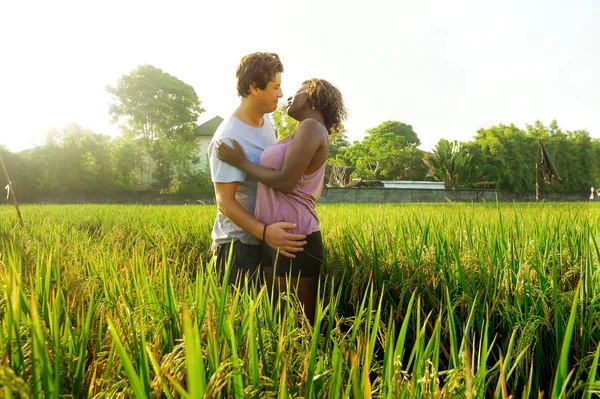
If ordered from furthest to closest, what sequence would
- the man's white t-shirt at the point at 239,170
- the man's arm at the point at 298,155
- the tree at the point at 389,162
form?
the tree at the point at 389,162 < the man's white t-shirt at the point at 239,170 < the man's arm at the point at 298,155

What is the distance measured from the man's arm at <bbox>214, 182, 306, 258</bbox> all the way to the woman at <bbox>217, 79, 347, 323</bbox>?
49mm

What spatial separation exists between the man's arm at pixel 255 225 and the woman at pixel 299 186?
0.16 ft

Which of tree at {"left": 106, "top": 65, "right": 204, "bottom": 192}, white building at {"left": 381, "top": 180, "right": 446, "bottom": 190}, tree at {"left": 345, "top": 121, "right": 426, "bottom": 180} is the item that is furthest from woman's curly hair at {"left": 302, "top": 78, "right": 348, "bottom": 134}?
tree at {"left": 345, "top": 121, "right": 426, "bottom": 180}

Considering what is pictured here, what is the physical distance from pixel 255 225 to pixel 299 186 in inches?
9.1

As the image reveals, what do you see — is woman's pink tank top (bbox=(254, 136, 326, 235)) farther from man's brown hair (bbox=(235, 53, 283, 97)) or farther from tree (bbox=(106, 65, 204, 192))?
tree (bbox=(106, 65, 204, 192))

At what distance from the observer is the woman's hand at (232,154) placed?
5.67 feet

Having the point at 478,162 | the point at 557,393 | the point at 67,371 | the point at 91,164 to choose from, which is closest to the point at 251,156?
the point at 67,371

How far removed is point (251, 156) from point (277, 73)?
36 cm

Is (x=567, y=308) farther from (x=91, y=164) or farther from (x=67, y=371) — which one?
(x=91, y=164)

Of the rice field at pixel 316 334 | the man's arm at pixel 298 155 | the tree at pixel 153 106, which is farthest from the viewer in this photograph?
the tree at pixel 153 106

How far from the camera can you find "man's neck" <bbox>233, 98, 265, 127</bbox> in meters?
1.86

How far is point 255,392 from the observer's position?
0.69 m

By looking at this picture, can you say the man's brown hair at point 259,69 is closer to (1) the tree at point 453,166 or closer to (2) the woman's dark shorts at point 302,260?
(2) the woman's dark shorts at point 302,260

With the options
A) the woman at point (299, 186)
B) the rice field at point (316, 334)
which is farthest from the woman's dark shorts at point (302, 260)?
→ the rice field at point (316, 334)
